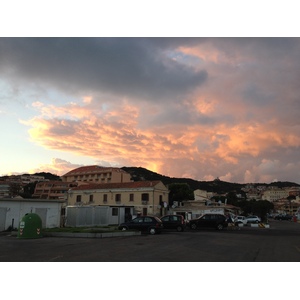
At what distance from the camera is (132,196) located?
182ft

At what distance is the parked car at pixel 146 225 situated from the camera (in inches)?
1004

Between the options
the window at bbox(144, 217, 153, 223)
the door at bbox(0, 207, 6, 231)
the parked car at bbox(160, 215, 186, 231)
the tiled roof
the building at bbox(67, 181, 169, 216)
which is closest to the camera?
the window at bbox(144, 217, 153, 223)

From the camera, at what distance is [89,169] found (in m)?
118

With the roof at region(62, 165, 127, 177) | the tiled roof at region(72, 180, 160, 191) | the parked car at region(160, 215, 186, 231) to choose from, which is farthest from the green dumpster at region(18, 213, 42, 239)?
the roof at region(62, 165, 127, 177)

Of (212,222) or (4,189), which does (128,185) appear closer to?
(212,222)

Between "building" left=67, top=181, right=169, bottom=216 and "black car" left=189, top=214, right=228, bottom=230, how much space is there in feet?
63.7

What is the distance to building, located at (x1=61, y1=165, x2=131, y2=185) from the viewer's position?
107750mm

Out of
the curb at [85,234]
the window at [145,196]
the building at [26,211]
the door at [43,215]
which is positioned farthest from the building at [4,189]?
the curb at [85,234]

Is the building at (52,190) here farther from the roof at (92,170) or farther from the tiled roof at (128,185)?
the tiled roof at (128,185)

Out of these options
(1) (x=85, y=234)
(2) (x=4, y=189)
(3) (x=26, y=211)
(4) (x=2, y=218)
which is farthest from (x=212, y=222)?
(2) (x=4, y=189)

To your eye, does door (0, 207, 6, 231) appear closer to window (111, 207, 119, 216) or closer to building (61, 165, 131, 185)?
window (111, 207, 119, 216)
